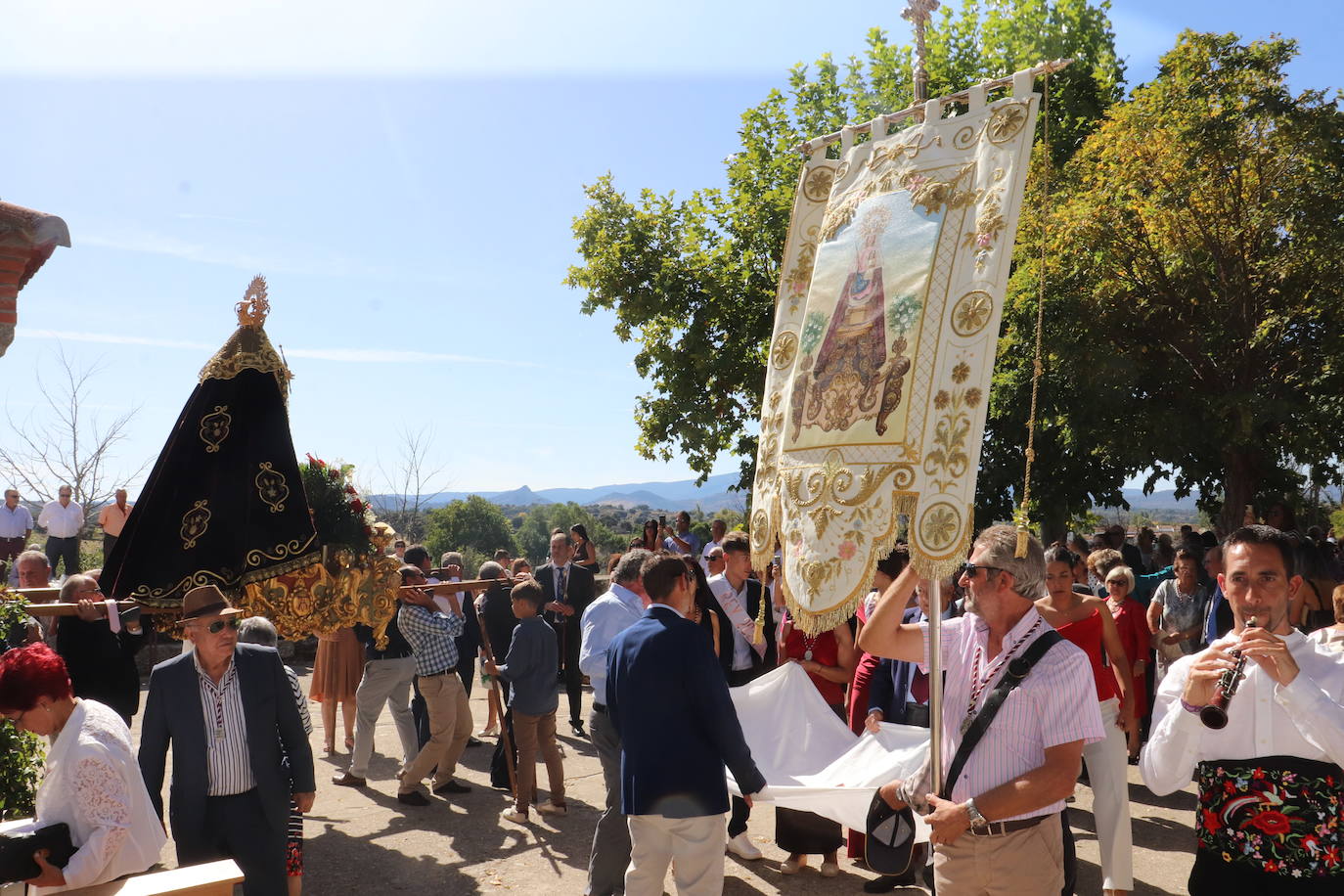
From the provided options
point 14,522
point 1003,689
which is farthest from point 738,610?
point 14,522

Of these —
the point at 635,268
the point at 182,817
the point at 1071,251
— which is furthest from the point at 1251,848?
the point at 635,268

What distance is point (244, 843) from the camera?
185 inches

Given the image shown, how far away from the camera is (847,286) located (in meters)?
4.31

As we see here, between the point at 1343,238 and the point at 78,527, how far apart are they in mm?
18721

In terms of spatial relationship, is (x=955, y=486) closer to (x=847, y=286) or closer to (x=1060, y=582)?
(x=847, y=286)

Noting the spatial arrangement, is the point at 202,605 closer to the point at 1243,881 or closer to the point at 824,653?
the point at 824,653

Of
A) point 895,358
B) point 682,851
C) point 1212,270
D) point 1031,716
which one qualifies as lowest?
point 682,851

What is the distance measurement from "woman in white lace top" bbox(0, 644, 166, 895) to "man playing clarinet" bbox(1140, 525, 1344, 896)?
12.1ft

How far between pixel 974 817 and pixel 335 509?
4631mm

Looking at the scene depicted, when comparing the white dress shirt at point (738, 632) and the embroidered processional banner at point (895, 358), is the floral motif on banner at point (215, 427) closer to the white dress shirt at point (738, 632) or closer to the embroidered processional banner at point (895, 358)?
the embroidered processional banner at point (895, 358)

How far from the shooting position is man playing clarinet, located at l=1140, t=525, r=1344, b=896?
3.07m

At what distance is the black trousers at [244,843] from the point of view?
184 inches

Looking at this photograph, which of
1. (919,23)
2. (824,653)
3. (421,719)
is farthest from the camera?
(421,719)

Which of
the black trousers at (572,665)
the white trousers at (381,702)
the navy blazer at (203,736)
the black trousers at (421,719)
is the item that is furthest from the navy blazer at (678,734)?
the black trousers at (572,665)
